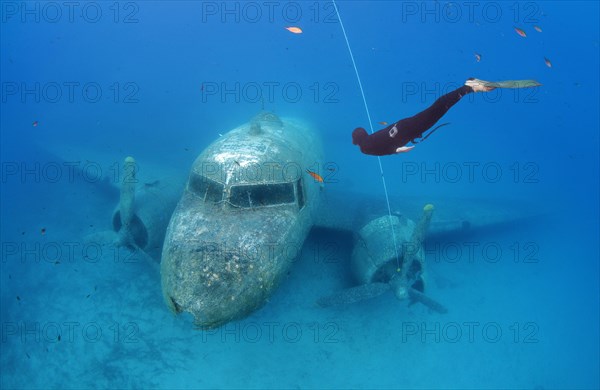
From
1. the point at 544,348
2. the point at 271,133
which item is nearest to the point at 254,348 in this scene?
the point at 271,133

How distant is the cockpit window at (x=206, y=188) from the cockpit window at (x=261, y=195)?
292mm

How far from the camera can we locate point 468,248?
11867 mm

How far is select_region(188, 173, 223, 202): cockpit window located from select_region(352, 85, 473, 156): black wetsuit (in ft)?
9.09

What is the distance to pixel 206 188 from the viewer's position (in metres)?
6.67

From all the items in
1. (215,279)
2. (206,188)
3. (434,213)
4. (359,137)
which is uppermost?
(359,137)

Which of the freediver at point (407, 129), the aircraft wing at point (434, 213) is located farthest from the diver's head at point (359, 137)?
the aircraft wing at point (434, 213)

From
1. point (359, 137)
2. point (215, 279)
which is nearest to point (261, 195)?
point (215, 279)

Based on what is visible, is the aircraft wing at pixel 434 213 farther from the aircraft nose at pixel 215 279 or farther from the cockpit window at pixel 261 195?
the aircraft nose at pixel 215 279

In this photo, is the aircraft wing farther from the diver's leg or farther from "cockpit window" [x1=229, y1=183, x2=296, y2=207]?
the diver's leg

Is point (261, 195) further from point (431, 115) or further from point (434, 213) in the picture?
point (434, 213)

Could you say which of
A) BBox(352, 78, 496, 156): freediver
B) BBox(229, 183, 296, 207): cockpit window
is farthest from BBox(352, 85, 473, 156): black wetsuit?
BBox(229, 183, 296, 207): cockpit window

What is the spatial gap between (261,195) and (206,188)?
3.53 ft

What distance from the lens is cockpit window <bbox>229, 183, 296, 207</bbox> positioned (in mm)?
6379

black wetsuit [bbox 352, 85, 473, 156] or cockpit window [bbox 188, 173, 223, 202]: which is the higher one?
black wetsuit [bbox 352, 85, 473, 156]
